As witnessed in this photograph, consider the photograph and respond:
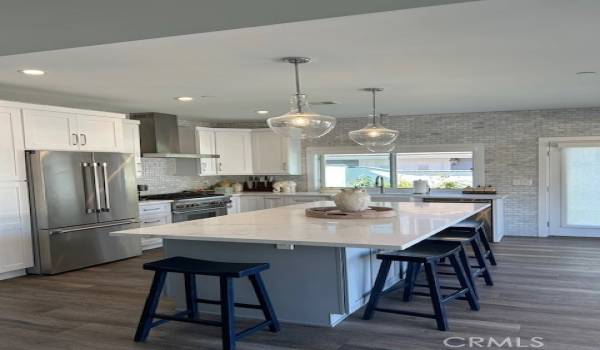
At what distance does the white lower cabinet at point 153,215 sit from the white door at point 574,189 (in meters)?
5.84

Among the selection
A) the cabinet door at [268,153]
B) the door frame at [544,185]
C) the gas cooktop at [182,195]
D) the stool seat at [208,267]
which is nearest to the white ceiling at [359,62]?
the door frame at [544,185]

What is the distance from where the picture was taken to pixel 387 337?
337 centimetres

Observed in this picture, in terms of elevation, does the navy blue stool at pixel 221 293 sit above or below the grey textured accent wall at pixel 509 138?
below

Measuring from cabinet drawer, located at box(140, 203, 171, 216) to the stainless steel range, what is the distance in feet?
0.30

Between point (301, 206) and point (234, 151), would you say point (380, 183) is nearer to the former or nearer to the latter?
point (234, 151)

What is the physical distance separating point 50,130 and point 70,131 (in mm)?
247

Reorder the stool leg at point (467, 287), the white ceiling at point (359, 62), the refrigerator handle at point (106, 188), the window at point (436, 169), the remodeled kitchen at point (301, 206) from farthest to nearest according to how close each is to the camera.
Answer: the window at point (436, 169)
the refrigerator handle at point (106, 188)
the stool leg at point (467, 287)
the remodeled kitchen at point (301, 206)
the white ceiling at point (359, 62)

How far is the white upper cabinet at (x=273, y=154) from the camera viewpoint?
868 cm

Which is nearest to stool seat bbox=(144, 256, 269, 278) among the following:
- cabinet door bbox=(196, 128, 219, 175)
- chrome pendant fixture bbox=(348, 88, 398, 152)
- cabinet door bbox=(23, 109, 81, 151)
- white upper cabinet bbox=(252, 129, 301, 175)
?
chrome pendant fixture bbox=(348, 88, 398, 152)

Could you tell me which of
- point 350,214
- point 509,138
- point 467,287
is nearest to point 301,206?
point 350,214

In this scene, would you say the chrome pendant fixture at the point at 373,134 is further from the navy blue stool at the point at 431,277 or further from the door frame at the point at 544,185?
the door frame at the point at 544,185

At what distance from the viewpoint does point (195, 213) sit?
7.58m

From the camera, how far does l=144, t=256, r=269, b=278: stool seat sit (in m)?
3.07

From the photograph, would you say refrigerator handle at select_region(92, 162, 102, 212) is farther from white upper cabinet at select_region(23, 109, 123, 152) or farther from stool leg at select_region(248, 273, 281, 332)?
stool leg at select_region(248, 273, 281, 332)
